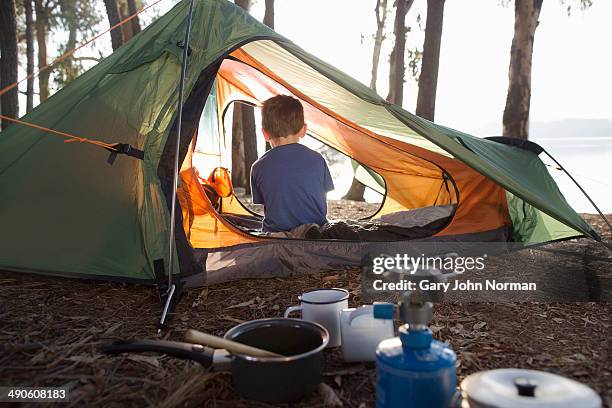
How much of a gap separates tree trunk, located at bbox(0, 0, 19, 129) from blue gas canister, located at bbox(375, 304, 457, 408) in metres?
6.69

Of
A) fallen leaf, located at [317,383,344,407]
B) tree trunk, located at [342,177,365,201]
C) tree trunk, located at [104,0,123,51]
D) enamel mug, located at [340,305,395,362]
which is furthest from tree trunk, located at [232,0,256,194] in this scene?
fallen leaf, located at [317,383,344,407]

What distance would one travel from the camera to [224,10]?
9.21 ft

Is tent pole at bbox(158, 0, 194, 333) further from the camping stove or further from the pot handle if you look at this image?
the camping stove

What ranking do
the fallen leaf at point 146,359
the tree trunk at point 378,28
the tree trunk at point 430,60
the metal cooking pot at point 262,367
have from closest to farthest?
the metal cooking pot at point 262,367, the fallen leaf at point 146,359, the tree trunk at point 430,60, the tree trunk at point 378,28

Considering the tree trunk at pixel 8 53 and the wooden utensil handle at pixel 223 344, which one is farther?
the tree trunk at pixel 8 53

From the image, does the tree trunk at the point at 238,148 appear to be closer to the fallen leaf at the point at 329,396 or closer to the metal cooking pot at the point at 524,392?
the fallen leaf at the point at 329,396

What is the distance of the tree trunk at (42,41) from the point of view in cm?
1213

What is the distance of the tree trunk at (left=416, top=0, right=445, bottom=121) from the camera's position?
18.2ft

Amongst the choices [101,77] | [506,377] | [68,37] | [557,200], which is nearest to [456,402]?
[506,377]

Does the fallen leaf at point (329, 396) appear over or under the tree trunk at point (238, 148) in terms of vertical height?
under

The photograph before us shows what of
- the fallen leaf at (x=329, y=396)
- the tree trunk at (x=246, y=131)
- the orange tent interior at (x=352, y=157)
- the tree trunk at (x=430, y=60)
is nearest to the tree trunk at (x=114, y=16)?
the tree trunk at (x=246, y=131)

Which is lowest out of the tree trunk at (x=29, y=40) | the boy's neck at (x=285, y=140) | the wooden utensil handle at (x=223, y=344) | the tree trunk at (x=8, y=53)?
the wooden utensil handle at (x=223, y=344)

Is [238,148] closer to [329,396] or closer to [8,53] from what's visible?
[8,53]

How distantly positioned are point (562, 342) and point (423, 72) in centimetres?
432
